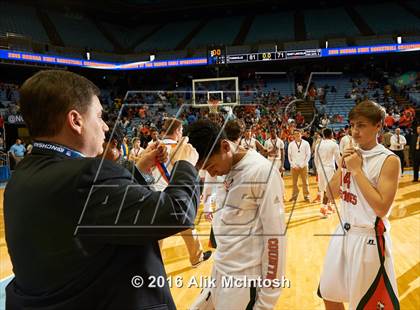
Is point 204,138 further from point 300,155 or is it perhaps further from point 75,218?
point 300,155

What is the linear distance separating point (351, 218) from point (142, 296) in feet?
6.53

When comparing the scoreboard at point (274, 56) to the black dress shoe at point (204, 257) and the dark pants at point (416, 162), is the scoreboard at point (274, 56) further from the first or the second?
the black dress shoe at point (204, 257)

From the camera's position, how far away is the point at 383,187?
2.52m

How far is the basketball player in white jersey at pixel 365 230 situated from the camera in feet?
8.30

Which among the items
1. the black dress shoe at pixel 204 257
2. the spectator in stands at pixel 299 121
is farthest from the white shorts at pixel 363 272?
the spectator in stands at pixel 299 121

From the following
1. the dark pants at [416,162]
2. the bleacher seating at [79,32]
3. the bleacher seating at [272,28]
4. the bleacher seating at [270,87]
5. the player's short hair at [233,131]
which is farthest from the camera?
the bleacher seating at [272,28]

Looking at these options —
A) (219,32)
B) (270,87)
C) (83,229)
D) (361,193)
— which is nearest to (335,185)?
(361,193)

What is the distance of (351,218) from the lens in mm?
2742

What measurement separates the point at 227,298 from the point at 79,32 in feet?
103

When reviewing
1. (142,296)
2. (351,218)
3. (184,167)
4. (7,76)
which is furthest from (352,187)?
(7,76)

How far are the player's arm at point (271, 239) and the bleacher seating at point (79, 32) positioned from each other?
95.1ft

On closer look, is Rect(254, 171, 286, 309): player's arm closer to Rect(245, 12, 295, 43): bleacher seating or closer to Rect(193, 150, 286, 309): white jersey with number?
Rect(193, 150, 286, 309): white jersey with number

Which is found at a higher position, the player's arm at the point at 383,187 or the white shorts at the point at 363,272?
the player's arm at the point at 383,187

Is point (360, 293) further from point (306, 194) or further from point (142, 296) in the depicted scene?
point (306, 194)
